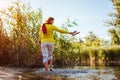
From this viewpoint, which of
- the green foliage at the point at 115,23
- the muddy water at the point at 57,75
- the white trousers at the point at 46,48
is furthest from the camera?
the green foliage at the point at 115,23

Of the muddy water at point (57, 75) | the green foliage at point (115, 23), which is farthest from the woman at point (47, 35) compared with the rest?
the green foliage at point (115, 23)

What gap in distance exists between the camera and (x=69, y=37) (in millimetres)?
21469

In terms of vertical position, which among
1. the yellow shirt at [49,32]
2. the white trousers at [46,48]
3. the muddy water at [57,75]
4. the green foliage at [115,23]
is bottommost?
the muddy water at [57,75]

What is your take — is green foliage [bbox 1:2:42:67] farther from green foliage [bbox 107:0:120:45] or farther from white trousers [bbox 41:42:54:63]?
green foliage [bbox 107:0:120:45]

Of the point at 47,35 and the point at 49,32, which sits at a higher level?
the point at 49,32

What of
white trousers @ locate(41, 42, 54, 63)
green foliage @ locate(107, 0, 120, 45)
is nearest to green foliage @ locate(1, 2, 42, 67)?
white trousers @ locate(41, 42, 54, 63)

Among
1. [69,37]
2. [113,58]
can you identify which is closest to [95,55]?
[113,58]

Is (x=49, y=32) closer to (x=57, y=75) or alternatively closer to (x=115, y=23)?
(x=57, y=75)

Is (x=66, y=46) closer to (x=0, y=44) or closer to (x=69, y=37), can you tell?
(x=69, y=37)

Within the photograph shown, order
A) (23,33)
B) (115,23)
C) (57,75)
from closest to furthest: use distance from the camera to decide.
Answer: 1. (57,75)
2. (23,33)
3. (115,23)

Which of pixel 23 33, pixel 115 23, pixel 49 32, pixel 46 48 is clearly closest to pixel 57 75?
pixel 46 48

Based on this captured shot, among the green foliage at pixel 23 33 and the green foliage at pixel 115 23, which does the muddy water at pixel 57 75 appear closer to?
the green foliage at pixel 23 33

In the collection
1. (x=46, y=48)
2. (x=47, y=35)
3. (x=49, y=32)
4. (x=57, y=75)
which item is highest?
(x=49, y=32)

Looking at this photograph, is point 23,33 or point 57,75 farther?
point 23,33
